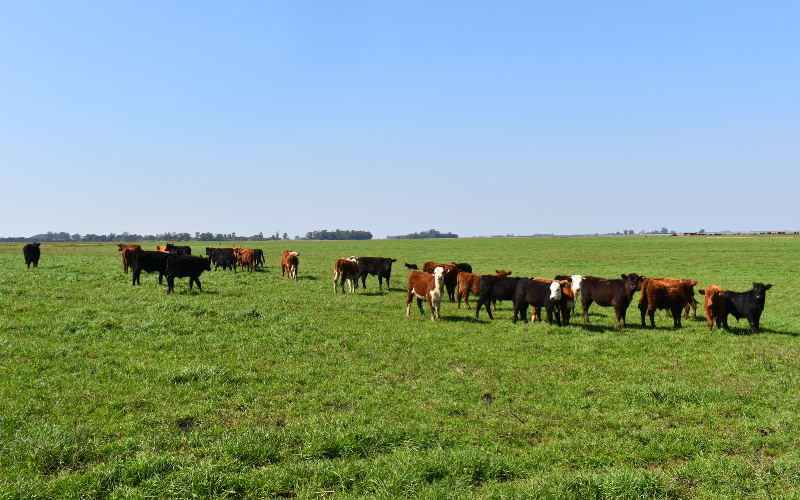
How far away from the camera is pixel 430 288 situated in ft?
47.0

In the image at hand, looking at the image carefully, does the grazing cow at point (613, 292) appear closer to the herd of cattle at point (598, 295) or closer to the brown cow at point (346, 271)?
the herd of cattle at point (598, 295)

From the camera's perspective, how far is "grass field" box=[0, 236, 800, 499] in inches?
184

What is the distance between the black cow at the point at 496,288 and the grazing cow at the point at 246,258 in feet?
66.4

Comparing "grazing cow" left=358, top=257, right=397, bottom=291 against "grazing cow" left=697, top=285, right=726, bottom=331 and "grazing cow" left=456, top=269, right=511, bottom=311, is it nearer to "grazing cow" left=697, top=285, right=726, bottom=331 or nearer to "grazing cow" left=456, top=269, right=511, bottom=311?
"grazing cow" left=456, top=269, right=511, bottom=311

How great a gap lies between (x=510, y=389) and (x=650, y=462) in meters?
2.69

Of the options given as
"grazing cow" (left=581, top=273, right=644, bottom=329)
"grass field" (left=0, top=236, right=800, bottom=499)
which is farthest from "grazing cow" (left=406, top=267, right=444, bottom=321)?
"grazing cow" (left=581, top=273, right=644, bottom=329)

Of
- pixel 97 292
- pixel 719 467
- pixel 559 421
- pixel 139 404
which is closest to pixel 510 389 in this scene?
pixel 559 421

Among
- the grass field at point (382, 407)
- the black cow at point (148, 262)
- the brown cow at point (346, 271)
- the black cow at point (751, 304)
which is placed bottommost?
the grass field at point (382, 407)

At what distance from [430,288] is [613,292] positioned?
5760 mm

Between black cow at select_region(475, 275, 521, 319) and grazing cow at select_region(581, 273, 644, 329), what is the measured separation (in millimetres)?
2281

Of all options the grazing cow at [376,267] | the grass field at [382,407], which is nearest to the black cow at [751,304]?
the grass field at [382,407]

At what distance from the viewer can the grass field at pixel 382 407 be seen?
466 cm

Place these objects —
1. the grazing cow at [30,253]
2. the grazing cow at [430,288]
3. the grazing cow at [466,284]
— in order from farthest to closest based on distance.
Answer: the grazing cow at [30,253] < the grazing cow at [466,284] < the grazing cow at [430,288]

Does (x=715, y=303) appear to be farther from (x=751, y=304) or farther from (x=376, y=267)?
(x=376, y=267)
